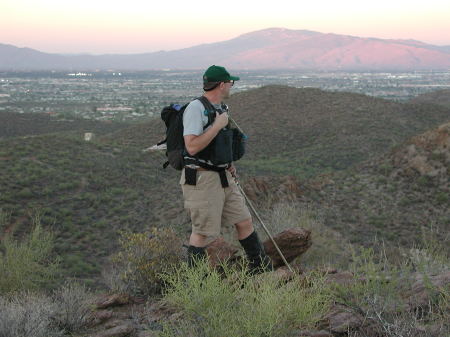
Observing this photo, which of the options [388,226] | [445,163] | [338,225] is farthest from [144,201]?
[445,163]

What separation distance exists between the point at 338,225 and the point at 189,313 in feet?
29.4

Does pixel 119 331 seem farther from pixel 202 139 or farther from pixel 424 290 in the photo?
pixel 424 290

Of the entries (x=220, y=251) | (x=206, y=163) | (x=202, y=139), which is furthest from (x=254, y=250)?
(x=202, y=139)

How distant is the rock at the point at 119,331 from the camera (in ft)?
11.8

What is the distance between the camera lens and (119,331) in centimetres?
361

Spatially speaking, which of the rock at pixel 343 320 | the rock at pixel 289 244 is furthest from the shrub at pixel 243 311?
the rock at pixel 289 244

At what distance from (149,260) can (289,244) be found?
149 cm

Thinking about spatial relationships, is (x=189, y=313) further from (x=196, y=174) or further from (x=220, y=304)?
(x=196, y=174)

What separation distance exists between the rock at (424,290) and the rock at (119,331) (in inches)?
78.5

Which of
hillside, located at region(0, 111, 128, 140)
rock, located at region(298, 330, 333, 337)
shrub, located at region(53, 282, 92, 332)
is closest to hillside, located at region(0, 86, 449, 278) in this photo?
shrub, located at region(53, 282, 92, 332)

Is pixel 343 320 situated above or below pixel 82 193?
above

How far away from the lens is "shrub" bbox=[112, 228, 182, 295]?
16.2 feet

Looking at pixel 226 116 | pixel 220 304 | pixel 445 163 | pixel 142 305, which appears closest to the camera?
pixel 220 304

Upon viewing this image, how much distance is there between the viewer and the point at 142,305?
460 cm
